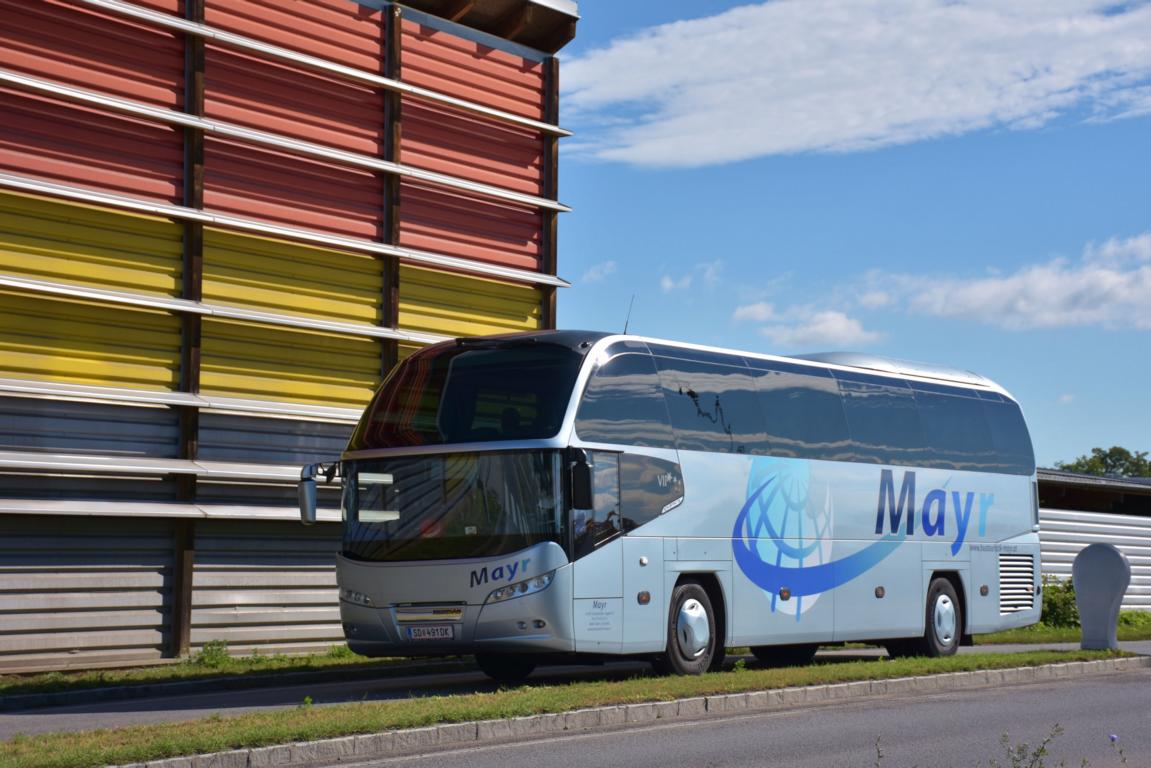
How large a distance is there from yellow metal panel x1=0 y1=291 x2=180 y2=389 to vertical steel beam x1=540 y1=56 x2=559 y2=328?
22.1 ft

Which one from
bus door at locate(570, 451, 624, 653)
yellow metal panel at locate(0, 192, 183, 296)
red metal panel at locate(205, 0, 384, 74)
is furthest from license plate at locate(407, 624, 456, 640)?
red metal panel at locate(205, 0, 384, 74)

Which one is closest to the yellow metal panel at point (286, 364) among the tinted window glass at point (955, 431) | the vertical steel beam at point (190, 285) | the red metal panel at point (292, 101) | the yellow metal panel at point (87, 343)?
the vertical steel beam at point (190, 285)

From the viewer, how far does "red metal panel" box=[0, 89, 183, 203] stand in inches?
741

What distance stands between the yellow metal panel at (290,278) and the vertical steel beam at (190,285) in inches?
11.4

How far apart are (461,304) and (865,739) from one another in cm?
1358

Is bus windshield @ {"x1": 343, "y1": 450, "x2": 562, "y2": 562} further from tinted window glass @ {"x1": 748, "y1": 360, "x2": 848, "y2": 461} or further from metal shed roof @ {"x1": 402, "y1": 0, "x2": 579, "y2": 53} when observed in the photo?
metal shed roof @ {"x1": 402, "y1": 0, "x2": 579, "y2": 53}

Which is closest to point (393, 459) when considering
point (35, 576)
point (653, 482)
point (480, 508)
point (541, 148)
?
point (480, 508)

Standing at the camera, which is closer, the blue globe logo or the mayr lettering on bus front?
the mayr lettering on bus front

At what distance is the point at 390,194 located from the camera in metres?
23.0

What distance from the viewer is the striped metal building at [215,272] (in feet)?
62.2

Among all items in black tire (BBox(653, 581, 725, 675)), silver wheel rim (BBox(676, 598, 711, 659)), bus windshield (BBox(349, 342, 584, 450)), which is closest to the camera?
bus windshield (BBox(349, 342, 584, 450))

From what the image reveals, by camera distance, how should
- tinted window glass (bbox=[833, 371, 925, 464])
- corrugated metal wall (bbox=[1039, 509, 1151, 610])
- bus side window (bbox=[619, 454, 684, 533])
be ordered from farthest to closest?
corrugated metal wall (bbox=[1039, 509, 1151, 610])
tinted window glass (bbox=[833, 371, 925, 464])
bus side window (bbox=[619, 454, 684, 533])

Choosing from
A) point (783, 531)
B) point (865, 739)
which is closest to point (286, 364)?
point (783, 531)

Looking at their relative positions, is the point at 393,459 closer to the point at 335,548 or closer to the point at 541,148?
the point at 335,548
